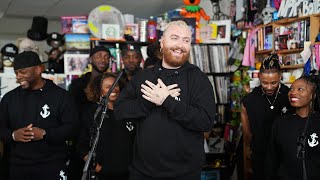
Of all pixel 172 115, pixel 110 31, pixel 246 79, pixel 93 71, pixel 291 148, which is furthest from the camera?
pixel 110 31

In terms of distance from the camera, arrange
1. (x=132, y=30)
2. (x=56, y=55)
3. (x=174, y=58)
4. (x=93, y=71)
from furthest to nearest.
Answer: (x=56, y=55) → (x=132, y=30) → (x=93, y=71) → (x=174, y=58)

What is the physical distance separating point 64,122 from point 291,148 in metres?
1.50

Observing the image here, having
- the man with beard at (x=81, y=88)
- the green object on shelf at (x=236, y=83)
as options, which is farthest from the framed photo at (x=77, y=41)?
the green object on shelf at (x=236, y=83)

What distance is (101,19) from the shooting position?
491 cm

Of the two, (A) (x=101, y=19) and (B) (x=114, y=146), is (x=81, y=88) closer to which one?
(B) (x=114, y=146)

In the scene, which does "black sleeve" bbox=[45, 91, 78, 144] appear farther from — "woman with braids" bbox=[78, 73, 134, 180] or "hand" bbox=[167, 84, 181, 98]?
"hand" bbox=[167, 84, 181, 98]

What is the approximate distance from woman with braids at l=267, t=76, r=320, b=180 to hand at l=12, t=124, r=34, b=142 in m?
1.62

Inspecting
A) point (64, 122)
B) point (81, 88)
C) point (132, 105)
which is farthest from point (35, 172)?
point (81, 88)

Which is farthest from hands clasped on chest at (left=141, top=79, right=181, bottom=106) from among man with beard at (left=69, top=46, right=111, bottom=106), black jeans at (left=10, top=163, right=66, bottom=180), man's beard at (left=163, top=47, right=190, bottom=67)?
man with beard at (left=69, top=46, right=111, bottom=106)

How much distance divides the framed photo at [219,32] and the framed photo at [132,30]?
856 millimetres

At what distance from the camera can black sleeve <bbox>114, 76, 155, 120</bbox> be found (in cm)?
198

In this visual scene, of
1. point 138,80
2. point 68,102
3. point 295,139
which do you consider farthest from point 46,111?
point 295,139

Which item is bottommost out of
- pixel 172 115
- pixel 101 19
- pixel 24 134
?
pixel 24 134

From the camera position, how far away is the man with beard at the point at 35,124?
265 centimetres
